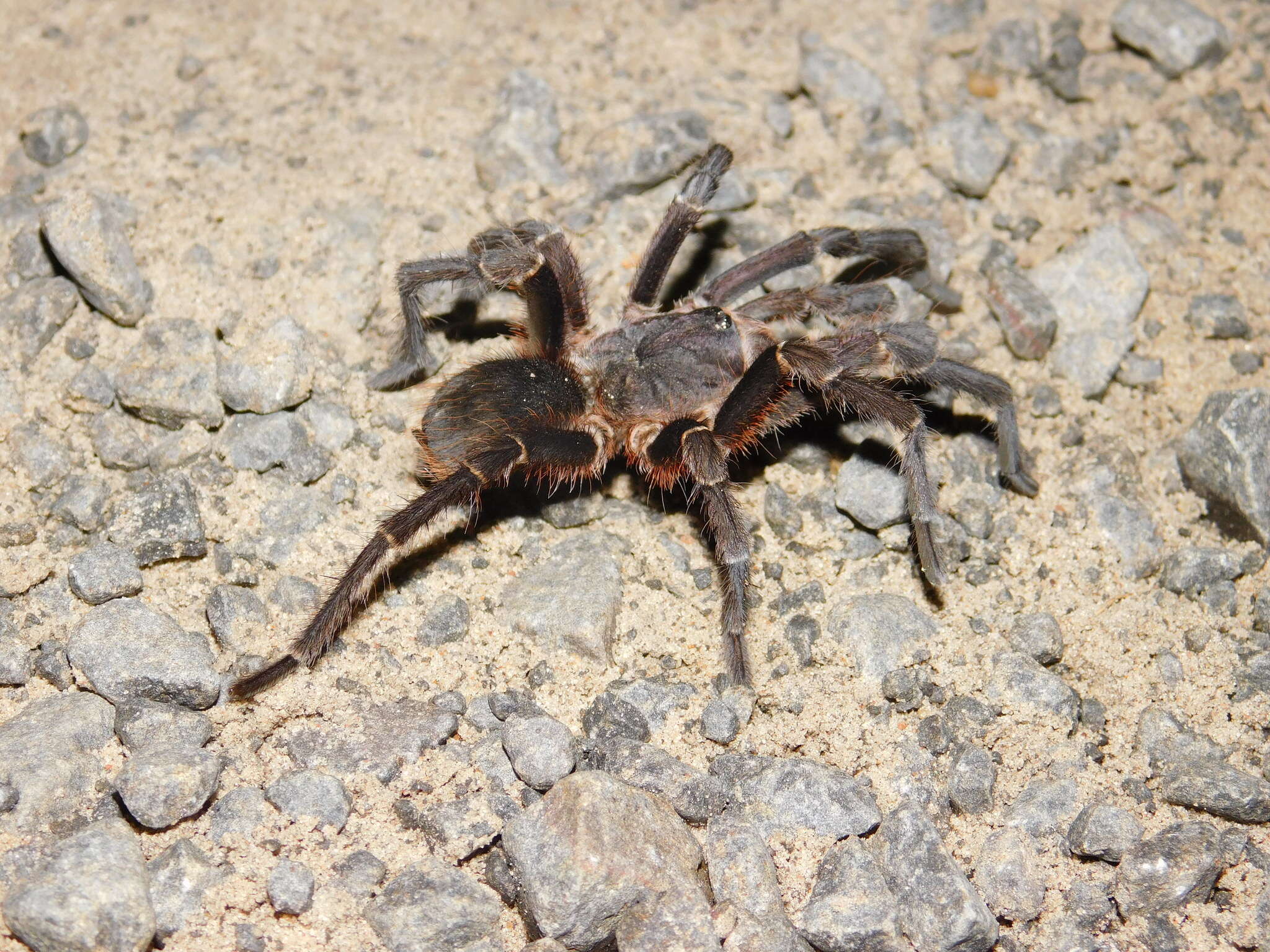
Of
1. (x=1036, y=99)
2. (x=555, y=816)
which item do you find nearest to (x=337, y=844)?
(x=555, y=816)

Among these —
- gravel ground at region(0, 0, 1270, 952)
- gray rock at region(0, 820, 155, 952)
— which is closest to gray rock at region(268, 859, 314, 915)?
gravel ground at region(0, 0, 1270, 952)

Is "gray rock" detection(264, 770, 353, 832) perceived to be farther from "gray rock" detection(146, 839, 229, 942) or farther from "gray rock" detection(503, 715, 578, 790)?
"gray rock" detection(503, 715, 578, 790)

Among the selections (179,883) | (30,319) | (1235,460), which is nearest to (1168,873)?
(1235,460)

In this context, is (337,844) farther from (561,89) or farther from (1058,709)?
(561,89)

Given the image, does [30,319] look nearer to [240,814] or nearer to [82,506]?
[82,506]

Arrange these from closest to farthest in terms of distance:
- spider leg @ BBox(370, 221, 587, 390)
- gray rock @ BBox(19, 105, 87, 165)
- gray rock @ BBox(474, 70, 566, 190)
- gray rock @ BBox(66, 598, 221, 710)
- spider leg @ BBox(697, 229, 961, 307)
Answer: gray rock @ BBox(66, 598, 221, 710), spider leg @ BBox(370, 221, 587, 390), spider leg @ BBox(697, 229, 961, 307), gray rock @ BBox(19, 105, 87, 165), gray rock @ BBox(474, 70, 566, 190)
